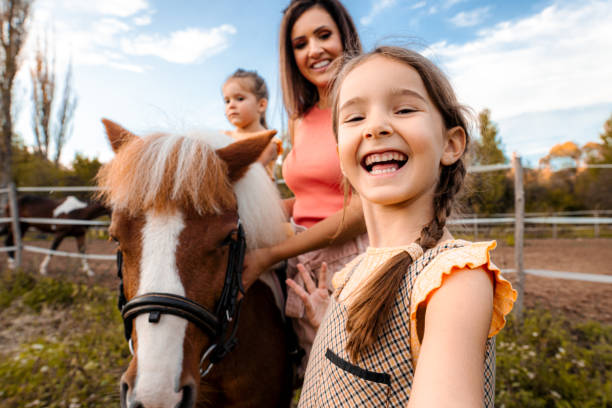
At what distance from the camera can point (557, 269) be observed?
23.8 feet

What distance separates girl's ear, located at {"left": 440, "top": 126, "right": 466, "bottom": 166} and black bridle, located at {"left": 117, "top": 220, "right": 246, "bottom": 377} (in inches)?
29.3

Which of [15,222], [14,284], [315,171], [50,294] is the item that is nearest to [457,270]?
[315,171]

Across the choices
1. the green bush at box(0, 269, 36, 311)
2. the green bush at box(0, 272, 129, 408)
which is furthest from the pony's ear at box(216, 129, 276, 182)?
the green bush at box(0, 269, 36, 311)

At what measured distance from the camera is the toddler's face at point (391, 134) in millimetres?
711

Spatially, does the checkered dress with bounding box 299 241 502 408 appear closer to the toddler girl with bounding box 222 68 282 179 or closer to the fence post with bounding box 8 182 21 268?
the toddler girl with bounding box 222 68 282 179

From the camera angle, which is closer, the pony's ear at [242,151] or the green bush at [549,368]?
the pony's ear at [242,151]

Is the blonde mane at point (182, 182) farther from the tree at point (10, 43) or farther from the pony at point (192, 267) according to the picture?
the tree at point (10, 43)

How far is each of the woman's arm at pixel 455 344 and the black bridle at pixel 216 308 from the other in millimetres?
717

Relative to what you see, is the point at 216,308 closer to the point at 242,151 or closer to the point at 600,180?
the point at 242,151

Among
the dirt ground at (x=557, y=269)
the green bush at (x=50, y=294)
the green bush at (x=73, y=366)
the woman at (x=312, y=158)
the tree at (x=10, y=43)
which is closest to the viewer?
the woman at (x=312, y=158)

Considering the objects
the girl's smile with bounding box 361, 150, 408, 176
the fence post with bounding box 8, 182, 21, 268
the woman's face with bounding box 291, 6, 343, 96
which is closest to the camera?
the girl's smile with bounding box 361, 150, 408, 176

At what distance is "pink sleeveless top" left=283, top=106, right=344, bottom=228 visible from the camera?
147 cm

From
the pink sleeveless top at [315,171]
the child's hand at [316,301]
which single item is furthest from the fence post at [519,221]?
the child's hand at [316,301]

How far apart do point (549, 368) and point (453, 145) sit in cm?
277
